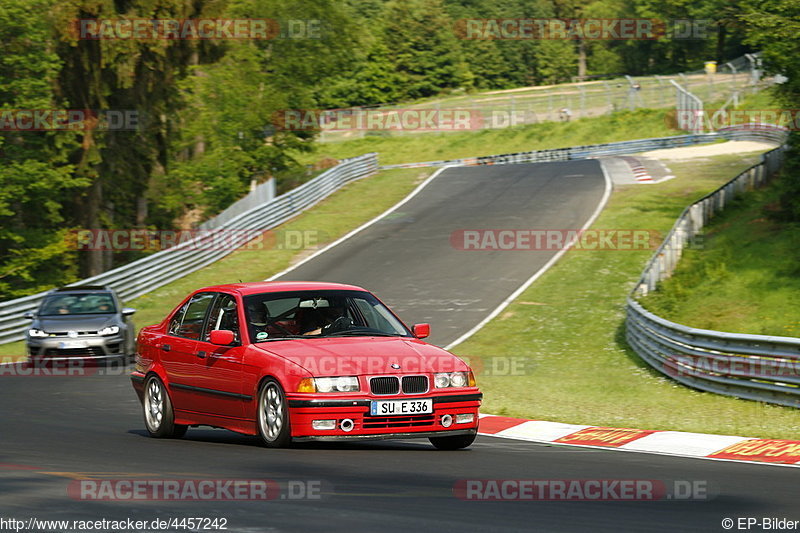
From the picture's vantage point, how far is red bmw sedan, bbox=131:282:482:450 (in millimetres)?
9867

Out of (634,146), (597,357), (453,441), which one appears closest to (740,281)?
(597,357)

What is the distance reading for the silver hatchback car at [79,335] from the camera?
21328mm

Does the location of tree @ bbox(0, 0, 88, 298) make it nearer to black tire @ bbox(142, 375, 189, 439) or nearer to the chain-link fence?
black tire @ bbox(142, 375, 189, 439)

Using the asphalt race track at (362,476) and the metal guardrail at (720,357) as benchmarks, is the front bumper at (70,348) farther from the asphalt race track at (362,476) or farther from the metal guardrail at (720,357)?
the metal guardrail at (720,357)

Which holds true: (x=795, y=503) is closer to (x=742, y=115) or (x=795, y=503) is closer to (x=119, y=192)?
(x=119, y=192)

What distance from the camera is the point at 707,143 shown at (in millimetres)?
54656

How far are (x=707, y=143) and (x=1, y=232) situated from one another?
107ft

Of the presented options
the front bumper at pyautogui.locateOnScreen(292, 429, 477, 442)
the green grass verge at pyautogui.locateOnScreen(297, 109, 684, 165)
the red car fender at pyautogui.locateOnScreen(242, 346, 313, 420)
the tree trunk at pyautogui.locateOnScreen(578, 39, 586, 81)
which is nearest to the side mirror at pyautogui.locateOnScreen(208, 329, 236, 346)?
the red car fender at pyautogui.locateOnScreen(242, 346, 313, 420)

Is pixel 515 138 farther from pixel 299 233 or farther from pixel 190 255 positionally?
pixel 190 255

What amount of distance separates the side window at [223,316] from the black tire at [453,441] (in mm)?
2144

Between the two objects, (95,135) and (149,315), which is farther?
(95,135)

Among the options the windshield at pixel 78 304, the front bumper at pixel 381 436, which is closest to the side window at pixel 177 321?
the front bumper at pixel 381 436

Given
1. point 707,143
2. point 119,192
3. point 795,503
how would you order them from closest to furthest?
point 795,503 → point 119,192 → point 707,143

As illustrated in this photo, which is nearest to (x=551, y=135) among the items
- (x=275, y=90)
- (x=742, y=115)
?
(x=742, y=115)
